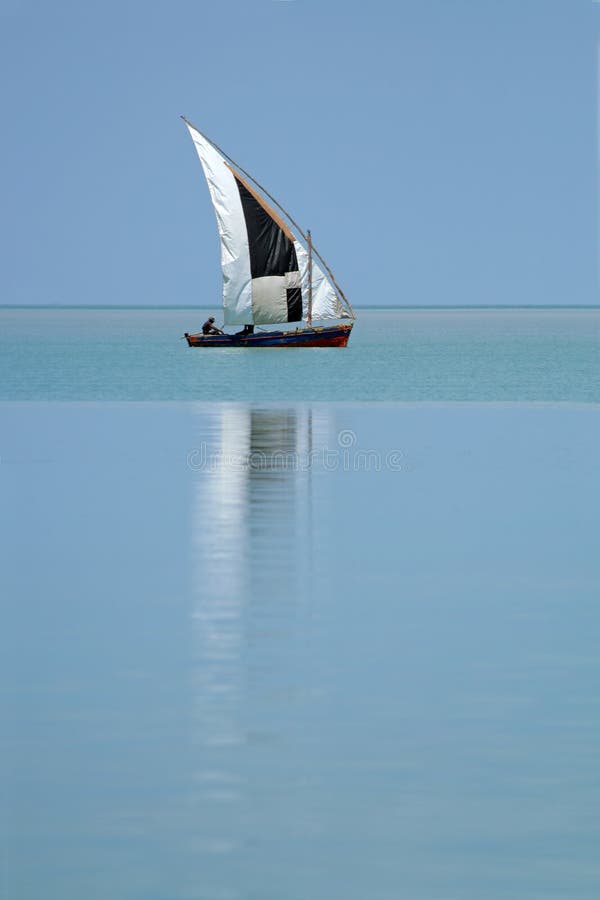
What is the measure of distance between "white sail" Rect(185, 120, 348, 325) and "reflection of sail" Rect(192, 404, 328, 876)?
52993mm

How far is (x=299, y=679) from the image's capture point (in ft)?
29.5

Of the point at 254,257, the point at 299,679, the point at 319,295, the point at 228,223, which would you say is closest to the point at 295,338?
the point at 319,295

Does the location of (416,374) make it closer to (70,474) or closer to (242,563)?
(70,474)

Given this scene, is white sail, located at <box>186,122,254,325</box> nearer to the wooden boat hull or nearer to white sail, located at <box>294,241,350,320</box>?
white sail, located at <box>294,241,350,320</box>

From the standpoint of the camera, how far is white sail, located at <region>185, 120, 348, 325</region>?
7625 cm

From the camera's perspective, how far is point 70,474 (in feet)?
67.8

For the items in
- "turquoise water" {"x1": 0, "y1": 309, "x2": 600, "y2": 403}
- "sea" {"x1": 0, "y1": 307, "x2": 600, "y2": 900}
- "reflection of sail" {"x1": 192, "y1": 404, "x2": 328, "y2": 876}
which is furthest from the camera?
"turquoise water" {"x1": 0, "y1": 309, "x2": 600, "y2": 403}

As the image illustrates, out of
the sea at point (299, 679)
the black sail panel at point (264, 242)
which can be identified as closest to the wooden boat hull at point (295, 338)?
the black sail panel at point (264, 242)

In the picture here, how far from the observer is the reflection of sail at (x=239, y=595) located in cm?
727

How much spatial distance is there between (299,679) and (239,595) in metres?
2.66

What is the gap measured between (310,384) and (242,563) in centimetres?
4115

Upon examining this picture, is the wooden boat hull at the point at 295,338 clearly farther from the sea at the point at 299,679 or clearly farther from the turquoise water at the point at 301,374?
the sea at the point at 299,679

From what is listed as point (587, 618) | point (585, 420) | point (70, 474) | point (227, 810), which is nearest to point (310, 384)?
point (585, 420)

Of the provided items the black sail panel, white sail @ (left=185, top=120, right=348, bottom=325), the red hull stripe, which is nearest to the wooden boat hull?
the red hull stripe
